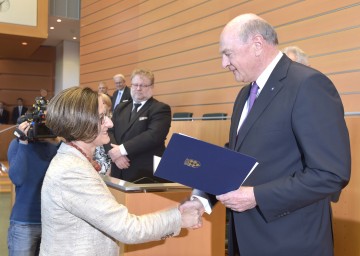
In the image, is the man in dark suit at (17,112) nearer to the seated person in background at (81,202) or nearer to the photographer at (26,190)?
the photographer at (26,190)

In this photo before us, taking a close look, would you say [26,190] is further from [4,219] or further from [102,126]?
[4,219]

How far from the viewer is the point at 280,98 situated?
1545 millimetres

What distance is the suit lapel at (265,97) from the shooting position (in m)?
1.57

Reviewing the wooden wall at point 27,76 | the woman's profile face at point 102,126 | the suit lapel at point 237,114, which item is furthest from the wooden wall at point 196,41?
the wooden wall at point 27,76

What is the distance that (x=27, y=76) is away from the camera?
15.4m

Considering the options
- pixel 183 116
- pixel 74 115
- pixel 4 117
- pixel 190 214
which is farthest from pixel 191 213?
pixel 4 117

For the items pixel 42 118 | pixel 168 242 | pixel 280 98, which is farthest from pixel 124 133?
pixel 280 98

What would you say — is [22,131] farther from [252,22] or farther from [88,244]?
[252,22]

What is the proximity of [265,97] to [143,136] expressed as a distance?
168cm

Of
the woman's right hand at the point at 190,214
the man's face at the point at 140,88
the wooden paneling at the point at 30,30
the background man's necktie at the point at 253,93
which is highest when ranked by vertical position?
the wooden paneling at the point at 30,30

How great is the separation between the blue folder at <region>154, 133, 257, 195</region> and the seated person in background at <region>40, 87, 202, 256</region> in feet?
0.65

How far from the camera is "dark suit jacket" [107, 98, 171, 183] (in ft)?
10.3

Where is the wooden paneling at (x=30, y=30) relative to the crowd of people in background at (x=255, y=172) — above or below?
above

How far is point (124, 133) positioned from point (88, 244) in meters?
1.98
